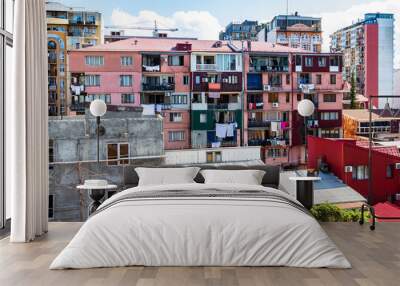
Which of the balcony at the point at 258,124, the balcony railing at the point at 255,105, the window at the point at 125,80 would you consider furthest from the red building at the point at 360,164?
the window at the point at 125,80

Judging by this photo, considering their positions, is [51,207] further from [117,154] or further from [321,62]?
[321,62]

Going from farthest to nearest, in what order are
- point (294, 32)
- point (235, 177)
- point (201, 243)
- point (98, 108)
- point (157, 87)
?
1. point (294, 32)
2. point (157, 87)
3. point (98, 108)
4. point (235, 177)
5. point (201, 243)

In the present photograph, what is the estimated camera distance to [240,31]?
274 inches

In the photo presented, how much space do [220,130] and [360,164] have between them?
5.86ft

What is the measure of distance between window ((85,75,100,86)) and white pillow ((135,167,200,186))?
1374mm

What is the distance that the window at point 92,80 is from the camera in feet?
22.0

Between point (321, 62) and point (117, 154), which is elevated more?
point (321, 62)

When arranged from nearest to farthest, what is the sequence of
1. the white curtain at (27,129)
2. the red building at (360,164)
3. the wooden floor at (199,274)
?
1. the wooden floor at (199,274)
2. the white curtain at (27,129)
3. the red building at (360,164)

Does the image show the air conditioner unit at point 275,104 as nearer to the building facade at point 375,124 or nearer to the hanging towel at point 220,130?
the hanging towel at point 220,130

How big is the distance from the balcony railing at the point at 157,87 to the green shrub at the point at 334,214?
2301 millimetres

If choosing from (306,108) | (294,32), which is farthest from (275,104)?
(294,32)

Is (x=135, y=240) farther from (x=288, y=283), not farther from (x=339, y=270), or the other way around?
(x=339, y=270)

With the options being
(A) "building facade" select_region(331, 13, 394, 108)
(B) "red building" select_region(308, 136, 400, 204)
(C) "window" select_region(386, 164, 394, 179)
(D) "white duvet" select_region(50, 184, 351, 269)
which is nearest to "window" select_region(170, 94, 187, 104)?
(B) "red building" select_region(308, 136, 400, 204)

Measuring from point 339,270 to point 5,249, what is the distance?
9.11 feet
